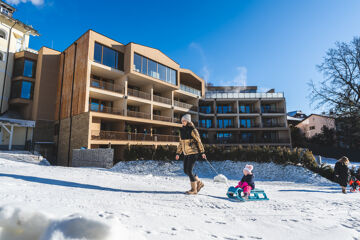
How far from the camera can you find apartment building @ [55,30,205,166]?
713 inches

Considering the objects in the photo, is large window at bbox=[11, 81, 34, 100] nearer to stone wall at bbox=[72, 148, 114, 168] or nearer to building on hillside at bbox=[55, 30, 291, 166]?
building on hillside at bbox=[55, 30, 291, 166]

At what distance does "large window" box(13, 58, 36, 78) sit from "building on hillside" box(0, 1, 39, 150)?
3.5 inches

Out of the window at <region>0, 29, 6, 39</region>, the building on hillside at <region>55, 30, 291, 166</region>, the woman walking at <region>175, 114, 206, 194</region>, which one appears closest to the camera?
the woman walking at <region>175, 114, 206, 194</region>

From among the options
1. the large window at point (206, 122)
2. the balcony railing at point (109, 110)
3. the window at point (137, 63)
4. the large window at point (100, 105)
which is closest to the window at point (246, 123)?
the large window at point (206, 122)

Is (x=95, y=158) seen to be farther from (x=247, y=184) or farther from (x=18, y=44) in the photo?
(x=18, y=44)

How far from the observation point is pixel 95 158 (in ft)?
45.2

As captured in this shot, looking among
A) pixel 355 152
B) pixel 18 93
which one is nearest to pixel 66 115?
pixel 18 93

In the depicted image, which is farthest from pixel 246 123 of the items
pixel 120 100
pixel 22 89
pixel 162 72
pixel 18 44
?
pixel 18 44

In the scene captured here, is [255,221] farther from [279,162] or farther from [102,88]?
[102,88]

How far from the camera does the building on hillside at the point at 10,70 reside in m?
19.0

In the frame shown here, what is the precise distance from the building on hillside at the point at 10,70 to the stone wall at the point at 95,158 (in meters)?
8.10

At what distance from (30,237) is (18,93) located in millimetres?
25143

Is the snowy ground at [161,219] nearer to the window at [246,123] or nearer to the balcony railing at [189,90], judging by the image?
the balcony railing at [189,90]

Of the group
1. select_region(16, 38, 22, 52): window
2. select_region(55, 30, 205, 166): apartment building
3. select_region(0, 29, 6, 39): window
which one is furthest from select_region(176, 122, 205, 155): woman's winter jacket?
select_region(0, 29, 6, 39): window
